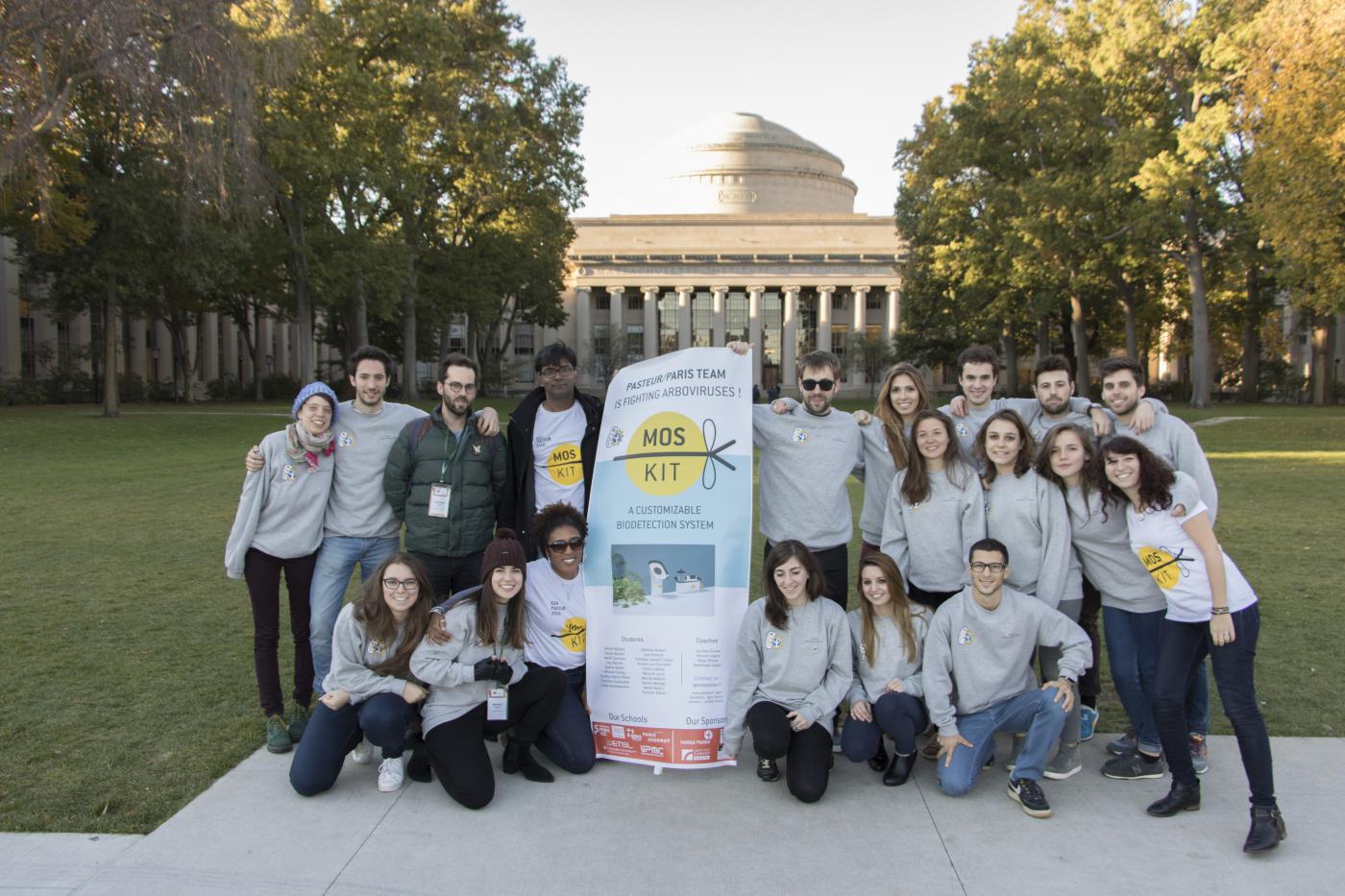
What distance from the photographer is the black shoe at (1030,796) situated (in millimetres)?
4402

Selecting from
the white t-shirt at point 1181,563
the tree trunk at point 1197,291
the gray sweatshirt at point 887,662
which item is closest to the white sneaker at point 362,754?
the gray sweatshirt at point 887,662

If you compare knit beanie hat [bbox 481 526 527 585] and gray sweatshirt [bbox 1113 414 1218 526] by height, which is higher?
gray sweatshirt [bbox 1113 414 1218 526]

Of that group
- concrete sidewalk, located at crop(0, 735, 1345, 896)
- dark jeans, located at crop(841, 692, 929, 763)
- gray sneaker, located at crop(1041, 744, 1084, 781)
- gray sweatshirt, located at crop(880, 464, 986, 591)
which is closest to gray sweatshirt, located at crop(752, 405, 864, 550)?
gray sweatshirt, located at crop(880, 464, 986, 591)

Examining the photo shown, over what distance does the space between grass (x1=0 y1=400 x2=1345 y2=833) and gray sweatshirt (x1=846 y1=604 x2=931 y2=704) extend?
174 centimetres

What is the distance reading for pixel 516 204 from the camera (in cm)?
3838

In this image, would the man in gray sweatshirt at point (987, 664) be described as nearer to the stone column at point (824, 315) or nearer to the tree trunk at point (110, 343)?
the tree trunk at point (110, 343)

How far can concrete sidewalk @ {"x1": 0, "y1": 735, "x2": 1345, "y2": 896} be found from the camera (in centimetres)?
383

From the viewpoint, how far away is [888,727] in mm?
4785

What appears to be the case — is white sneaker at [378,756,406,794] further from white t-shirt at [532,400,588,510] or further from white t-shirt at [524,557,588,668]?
white t-shirt at [532,400,588,510]

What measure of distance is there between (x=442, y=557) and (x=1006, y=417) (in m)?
3.21

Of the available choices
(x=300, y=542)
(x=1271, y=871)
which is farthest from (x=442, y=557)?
(x=1271, y=871)

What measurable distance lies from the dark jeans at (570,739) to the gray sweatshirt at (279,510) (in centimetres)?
151

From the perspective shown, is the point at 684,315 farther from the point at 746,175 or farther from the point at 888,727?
the point at 888,727

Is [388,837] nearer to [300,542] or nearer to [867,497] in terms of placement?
[300,542]
